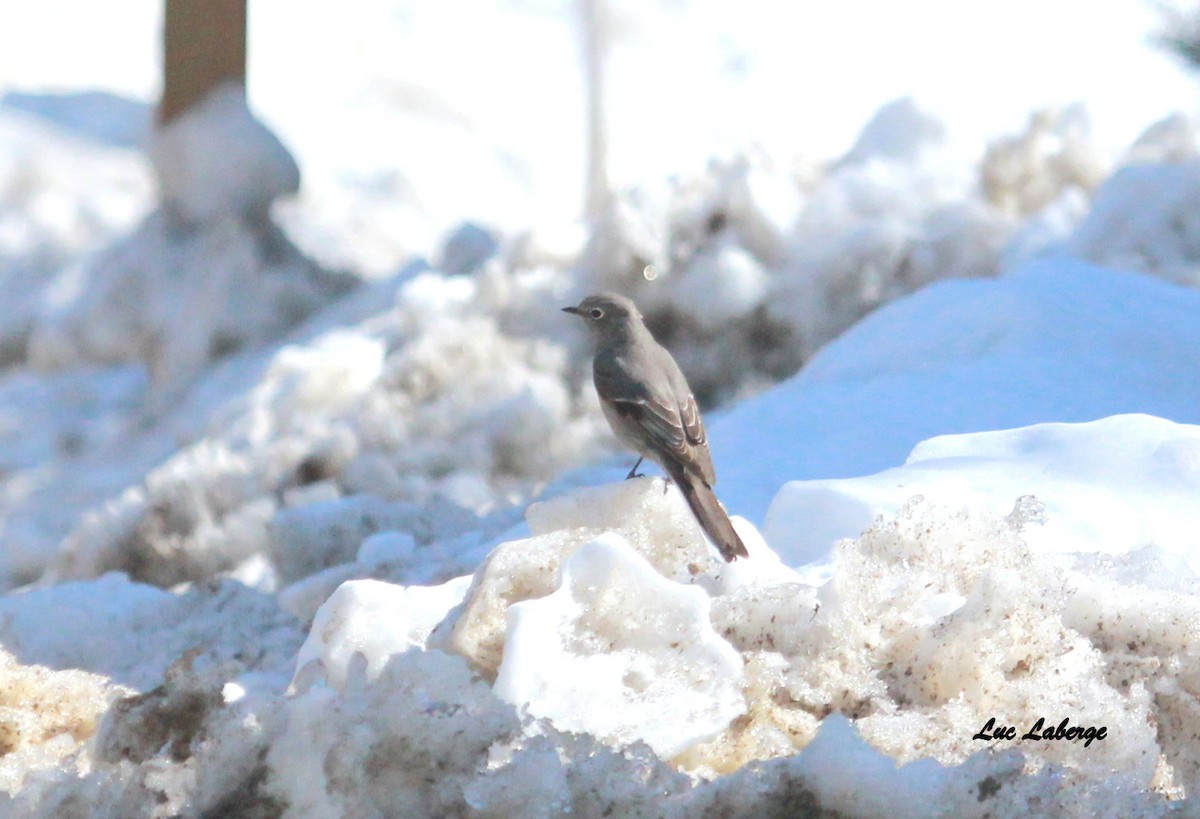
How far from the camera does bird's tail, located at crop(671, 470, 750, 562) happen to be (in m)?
2.27

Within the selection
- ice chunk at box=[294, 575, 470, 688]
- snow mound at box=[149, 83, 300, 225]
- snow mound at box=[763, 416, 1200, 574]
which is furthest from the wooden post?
ice chunk at box=[294, 575, 470, 688]

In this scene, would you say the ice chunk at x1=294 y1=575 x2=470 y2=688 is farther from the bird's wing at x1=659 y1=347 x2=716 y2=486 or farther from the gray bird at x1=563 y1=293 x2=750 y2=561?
the bird's wing at x1=659 y1=347 x2=716 y2=486

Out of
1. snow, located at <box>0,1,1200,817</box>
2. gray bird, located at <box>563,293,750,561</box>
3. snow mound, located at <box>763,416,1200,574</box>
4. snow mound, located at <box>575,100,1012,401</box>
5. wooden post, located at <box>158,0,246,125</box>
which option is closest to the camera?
snow, located at <box>0,1,1200,817</box>

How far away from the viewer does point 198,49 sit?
5848 mm

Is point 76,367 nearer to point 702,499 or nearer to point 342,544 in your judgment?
point 342,544

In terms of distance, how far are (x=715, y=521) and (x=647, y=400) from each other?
0.64 m

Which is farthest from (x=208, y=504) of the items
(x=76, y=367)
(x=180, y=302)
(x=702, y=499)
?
(x=702, y=499)

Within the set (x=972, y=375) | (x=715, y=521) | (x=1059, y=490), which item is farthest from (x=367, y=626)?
(x=972, y=375)

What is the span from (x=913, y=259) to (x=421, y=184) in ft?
30.6

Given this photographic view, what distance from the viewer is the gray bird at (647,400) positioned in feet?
8.79

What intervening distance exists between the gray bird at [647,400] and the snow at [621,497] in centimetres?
17
